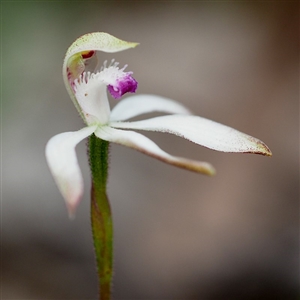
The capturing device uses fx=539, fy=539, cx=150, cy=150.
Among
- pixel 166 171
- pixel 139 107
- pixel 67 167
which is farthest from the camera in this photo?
pixel 166 171

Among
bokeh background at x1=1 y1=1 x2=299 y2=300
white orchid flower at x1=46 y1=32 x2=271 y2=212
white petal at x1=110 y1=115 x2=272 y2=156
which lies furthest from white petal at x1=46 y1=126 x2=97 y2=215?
bokeh background at x1=1 y1=1 x2=299 y2=300

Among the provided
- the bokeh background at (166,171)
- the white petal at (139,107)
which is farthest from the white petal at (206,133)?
the bokeh background at (166,171)

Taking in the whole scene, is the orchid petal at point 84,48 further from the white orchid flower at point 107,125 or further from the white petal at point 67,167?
the white petal at point 67,167

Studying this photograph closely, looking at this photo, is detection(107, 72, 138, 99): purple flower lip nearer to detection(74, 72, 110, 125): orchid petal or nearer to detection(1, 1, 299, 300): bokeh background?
detection(74, 72, 110, 125): orchid petal

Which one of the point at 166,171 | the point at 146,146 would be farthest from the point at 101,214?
the point at 166,171

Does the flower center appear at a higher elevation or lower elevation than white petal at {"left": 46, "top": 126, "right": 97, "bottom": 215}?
higher

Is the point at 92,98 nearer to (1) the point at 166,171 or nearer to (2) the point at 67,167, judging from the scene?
(2) the point at 67,167
